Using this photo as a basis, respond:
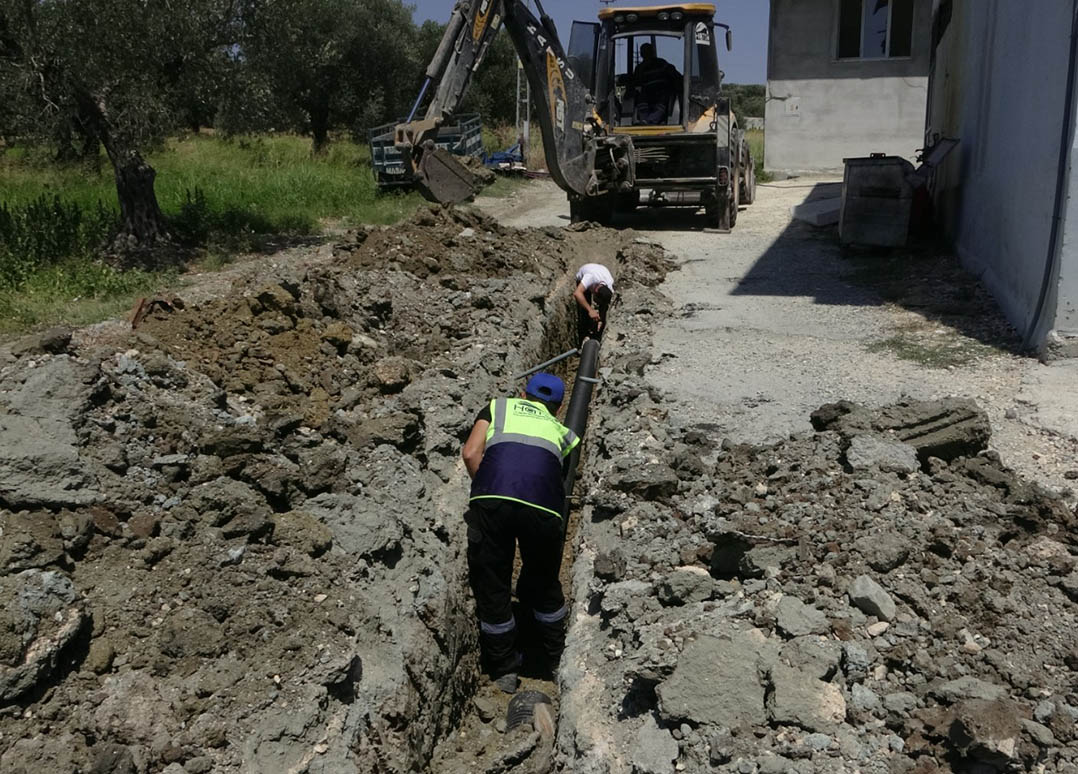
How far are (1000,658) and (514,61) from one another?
3143 centimetres

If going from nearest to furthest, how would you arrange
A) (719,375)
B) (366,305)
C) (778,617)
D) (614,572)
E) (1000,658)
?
(1000,658) < (778,617) < (614,572) < (719,375) < (366,305)

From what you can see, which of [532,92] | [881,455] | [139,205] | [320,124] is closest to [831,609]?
[881,455]

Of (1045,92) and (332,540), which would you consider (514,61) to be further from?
(332,540)

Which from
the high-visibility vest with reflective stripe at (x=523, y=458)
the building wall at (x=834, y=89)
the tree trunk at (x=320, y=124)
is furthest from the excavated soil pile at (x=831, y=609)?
the tree trunk at (x=320, y=124)

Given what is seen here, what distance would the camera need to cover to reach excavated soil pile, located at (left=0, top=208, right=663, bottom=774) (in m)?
3.72

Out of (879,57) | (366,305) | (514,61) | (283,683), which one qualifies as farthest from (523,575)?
(514,61)

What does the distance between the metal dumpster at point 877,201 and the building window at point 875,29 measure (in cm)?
991

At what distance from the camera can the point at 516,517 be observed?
16.6ft

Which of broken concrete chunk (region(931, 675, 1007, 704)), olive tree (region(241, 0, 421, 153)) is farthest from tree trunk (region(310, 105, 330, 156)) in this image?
broken concrete chunk (region(931, 675, 1007, 704))

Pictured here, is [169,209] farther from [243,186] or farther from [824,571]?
[824,571]

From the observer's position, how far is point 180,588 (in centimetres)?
430

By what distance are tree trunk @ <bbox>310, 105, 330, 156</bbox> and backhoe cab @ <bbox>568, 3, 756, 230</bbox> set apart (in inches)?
596

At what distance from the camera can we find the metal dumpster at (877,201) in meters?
11.3

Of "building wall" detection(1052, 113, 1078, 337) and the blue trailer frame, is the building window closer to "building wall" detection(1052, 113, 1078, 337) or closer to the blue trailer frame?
the blue trailer frame
